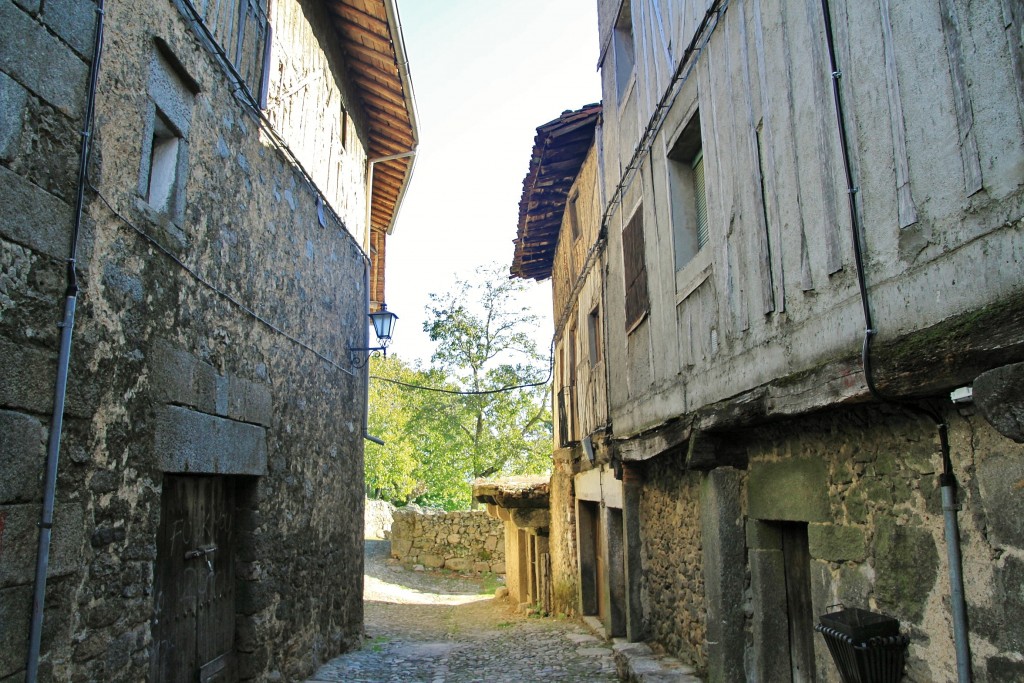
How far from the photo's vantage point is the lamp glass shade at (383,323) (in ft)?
28.2

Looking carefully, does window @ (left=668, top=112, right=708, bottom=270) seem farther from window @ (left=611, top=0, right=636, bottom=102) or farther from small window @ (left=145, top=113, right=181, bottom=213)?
small window @ (left=145, top=113, right=181, bottom=213)

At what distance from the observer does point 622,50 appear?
7273 millimetres

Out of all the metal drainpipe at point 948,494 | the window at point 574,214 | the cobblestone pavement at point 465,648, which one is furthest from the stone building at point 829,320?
the window at point 574,214

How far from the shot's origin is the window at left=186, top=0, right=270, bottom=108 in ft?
16.6

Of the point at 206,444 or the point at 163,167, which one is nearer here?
the point at 163,167

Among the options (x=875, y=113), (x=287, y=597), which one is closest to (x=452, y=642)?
(x=287, y=597)

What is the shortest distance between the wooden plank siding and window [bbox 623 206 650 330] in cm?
4

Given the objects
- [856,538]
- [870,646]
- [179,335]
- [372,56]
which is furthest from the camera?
[372,56]

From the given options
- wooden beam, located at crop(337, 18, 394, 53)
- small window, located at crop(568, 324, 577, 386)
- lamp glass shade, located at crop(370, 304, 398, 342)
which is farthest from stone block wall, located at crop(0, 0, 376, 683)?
small window, located at crop(568, 324, 577, 386)

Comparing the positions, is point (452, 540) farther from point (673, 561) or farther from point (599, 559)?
point (673, 561)

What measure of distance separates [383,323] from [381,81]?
2.77m

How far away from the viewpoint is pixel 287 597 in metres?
6.30

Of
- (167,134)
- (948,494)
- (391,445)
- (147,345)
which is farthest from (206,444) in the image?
(391,445)

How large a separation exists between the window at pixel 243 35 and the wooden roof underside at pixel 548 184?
3.24 m
